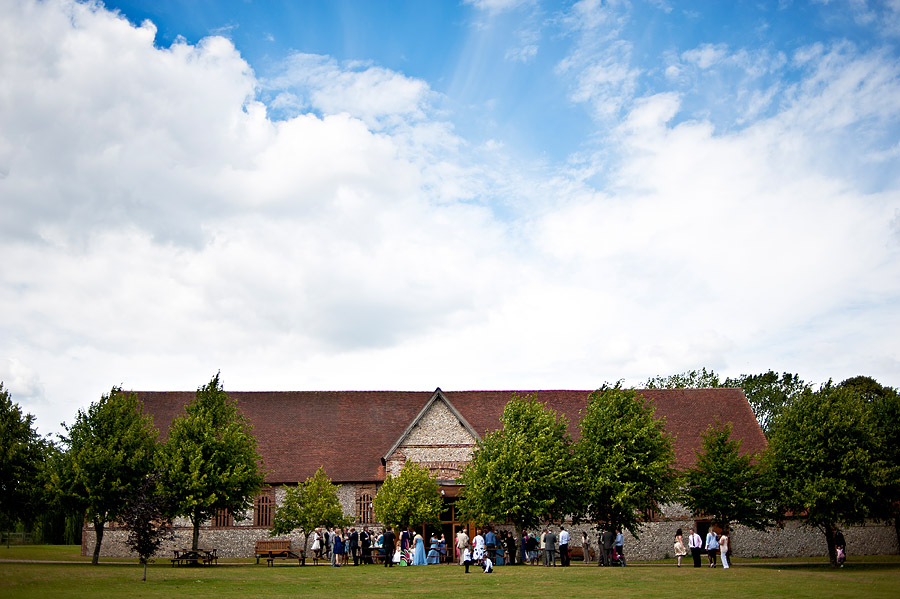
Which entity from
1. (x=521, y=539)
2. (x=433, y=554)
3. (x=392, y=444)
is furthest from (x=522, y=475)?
(x=392, y=444)

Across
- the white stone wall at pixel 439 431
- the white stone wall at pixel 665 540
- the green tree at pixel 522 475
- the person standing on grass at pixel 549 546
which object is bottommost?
the white stone wall at pixel 665 540

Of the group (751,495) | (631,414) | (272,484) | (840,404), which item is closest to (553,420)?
(631,414)

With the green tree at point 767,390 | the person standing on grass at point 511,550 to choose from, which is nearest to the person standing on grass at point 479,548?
the person standing on grass at point 511,550

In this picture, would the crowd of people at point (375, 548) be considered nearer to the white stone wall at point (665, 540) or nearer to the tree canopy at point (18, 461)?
the white stone wall at point (665, 540)

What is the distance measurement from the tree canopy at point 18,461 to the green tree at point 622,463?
28.4m

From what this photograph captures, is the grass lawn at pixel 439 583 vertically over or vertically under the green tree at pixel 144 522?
under

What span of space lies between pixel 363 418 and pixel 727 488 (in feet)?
72.6

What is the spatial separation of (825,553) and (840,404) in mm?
14328

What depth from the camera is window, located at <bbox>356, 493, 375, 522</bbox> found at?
144ft

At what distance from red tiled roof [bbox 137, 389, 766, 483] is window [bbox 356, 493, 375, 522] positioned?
1.08 m

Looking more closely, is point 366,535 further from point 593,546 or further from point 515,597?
point 515,597

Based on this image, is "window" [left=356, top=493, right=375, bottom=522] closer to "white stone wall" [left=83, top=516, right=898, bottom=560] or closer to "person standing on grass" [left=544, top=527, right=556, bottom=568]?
"white stone wall" [left=83, top=516, right=898, bottom=560]

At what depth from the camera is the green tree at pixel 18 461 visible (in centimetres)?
4094

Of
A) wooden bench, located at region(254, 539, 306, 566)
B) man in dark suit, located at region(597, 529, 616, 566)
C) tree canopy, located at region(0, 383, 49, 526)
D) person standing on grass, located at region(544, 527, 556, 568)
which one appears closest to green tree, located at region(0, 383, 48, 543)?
tree canopy, located at region(0, 383, 49, 526)
